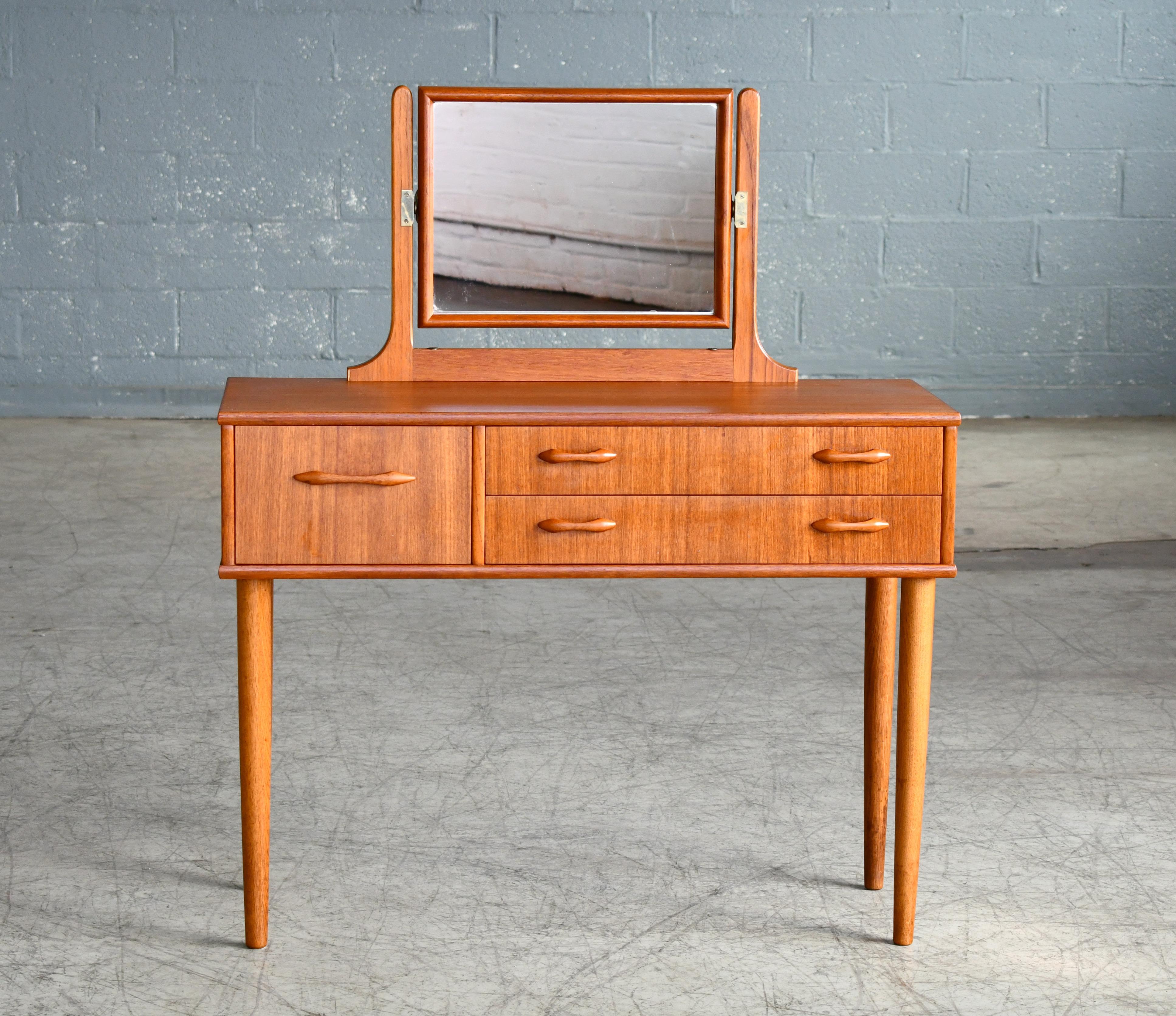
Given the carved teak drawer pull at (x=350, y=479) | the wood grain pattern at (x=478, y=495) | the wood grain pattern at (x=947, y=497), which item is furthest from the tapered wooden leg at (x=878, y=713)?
the carved teak drawer pull at (x=350, y=479)

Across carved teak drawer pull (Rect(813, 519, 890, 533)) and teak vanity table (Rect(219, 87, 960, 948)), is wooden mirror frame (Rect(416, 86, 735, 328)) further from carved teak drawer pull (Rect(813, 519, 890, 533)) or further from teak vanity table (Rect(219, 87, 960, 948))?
carved teak drawer pull (Rect(813, 519, 890, 533))

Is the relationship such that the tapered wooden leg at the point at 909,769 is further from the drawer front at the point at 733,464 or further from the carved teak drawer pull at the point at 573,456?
the carved teak drawer pull at the point at 573,456

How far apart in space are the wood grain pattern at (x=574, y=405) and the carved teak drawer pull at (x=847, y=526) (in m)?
0.11

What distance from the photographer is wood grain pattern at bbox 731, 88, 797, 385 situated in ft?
6.52

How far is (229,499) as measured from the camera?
170 cm

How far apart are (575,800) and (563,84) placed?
3.95 meters

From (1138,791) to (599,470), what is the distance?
44.3 inches

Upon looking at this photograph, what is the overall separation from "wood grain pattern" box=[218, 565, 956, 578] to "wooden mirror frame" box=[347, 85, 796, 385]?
337 mm

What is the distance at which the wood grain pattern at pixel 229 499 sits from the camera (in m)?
1.70

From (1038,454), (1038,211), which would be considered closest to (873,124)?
(1038,211)

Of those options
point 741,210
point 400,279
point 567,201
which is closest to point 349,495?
point 400,279

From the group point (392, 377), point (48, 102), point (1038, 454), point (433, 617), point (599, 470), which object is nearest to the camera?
point (599, 470)

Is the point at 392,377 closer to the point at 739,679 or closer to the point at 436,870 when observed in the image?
the point at 436,870

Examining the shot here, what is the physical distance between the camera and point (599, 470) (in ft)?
5.68
